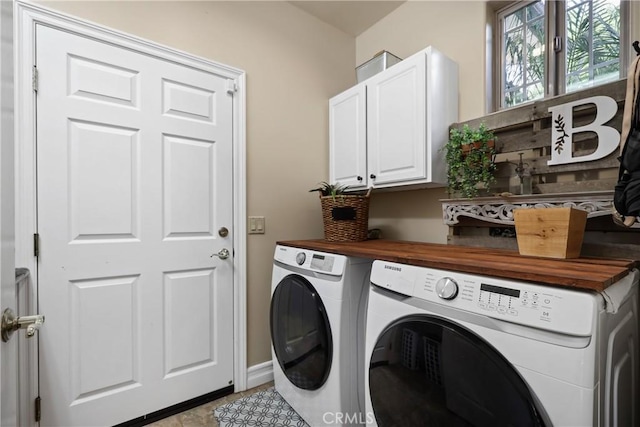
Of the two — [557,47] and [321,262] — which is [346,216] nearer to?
[321,262]

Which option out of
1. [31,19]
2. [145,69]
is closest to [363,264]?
[145,69]

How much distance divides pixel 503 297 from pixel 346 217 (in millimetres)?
1069

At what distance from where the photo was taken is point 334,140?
226 cm

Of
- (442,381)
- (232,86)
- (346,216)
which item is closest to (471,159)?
(346,216)

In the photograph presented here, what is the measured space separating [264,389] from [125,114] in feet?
6.03

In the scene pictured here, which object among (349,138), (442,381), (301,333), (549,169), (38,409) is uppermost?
(349,138)

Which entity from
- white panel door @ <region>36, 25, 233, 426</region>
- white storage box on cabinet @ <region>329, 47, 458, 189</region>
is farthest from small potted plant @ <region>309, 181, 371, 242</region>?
white panel door @ <region>36, 25, 233, 426</region>

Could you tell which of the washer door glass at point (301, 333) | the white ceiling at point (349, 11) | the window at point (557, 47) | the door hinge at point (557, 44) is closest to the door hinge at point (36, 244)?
the washer door glass at point (301, 333)

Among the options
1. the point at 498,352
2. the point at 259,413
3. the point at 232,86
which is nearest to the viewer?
the point at 498,352

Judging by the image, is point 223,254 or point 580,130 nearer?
point 580,130

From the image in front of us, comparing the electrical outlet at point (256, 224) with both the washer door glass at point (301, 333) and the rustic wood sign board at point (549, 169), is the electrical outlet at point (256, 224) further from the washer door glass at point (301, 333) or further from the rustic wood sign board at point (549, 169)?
the rustic wood sign board at point (549, 169)

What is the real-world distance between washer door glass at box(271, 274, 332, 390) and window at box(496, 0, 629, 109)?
1581mm

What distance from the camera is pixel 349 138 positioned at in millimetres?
2133

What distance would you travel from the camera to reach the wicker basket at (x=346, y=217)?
1.84m
